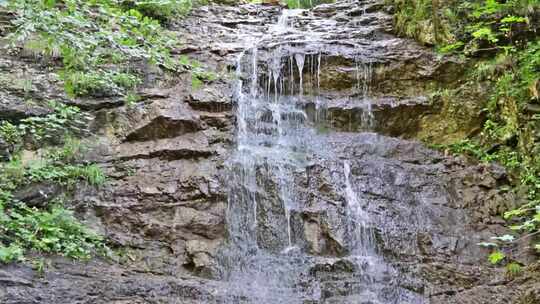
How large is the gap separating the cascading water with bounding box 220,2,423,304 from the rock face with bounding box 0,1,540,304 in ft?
0.08

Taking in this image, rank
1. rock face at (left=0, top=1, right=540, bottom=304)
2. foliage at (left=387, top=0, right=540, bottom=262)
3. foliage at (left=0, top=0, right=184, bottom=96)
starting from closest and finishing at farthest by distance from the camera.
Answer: foliage at (left=0, top=0, right=184, bottom=96) < rock face at (left=0, top=1, right=540, bottom=304) < foliage at (left=387, top=0, right=540, bottom=262)

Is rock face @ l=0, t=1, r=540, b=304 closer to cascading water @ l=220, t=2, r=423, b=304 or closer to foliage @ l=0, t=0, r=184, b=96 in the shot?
cascading water @ l=220, t=2, r=423, b=304

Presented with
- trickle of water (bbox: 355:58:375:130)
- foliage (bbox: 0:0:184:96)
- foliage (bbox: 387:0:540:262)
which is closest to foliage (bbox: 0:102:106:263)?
foliage (bbox: 0:0:184:96)

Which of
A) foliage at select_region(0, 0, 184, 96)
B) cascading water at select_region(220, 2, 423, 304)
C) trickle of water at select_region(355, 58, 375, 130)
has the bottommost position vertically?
cascading water at select_region(220, 2, 423, 304)

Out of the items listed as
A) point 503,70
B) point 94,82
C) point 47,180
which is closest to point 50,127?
point 47,180

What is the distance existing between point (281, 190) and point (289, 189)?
120 mm

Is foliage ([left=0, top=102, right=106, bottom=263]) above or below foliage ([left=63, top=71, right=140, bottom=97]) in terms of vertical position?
below

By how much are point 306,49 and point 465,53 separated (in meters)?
2.82

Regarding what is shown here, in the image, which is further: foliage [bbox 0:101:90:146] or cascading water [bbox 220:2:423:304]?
foliage [bbox 0:101:90:146]

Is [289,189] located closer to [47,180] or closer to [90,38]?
[47,180]

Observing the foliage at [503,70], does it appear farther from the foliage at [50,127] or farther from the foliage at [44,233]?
the foliage at [50,127]

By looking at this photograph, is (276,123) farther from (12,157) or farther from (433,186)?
(12,157)

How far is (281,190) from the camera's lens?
24.7ft

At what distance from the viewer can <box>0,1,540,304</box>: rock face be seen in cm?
604
